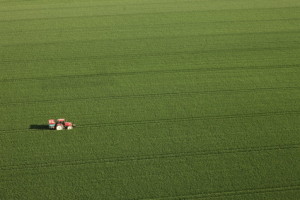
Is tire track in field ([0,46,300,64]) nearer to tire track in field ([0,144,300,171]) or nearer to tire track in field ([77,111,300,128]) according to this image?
tire track in field ([77,111,300,128])

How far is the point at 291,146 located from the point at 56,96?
8767 millimetres

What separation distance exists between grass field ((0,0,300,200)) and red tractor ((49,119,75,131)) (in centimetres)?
21

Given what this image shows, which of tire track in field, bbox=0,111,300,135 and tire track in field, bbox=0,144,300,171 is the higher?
tire track in field, bbox=0,111,300,135

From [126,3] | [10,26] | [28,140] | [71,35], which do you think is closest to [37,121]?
[28,140]

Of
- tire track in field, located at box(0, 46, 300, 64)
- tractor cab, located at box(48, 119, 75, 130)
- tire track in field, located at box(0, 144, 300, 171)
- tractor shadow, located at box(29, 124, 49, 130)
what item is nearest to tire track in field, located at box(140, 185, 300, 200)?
tire track in field, located at box(0, 144, 300, 171)

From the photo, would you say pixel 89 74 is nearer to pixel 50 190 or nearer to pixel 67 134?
pixel 67 134

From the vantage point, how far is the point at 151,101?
1176 centimetres

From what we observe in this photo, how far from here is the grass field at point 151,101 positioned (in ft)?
30.0

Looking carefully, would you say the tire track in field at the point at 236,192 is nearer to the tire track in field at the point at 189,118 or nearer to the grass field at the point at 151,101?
the grass field at the point at 151,101

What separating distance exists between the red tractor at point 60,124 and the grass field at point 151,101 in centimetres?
21

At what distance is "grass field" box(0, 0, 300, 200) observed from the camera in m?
9.15

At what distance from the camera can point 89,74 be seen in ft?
42.9

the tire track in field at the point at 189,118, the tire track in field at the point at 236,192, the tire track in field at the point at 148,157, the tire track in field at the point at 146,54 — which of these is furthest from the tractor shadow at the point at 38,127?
the tire track in field at the point at 236,192

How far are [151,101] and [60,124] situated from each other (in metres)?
3.49
